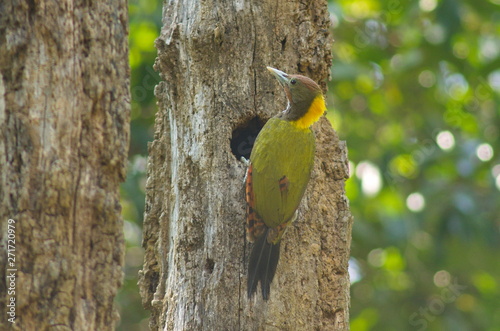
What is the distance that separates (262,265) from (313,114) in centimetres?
120

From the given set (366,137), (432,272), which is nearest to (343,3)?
(366,137)

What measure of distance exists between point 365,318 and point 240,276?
4.83 meters

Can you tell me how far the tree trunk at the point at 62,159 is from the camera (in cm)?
269

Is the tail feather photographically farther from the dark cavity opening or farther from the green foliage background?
the green foliage background

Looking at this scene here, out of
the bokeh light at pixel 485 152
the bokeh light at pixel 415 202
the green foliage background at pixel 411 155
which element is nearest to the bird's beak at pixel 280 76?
the green foliage background at pixel 411 155

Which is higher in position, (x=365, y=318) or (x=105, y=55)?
(x=105, y=55)

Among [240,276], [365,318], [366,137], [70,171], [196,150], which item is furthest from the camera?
[366,137]

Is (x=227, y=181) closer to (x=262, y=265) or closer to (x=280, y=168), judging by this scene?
(x=280, y=168)

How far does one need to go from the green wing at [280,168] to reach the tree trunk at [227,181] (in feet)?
0.38

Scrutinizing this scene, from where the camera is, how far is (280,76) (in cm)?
457

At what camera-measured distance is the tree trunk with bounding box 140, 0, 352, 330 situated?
4.23 m

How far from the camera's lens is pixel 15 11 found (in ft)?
9.20

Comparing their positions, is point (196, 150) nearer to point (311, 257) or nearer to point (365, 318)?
point (311, 257)

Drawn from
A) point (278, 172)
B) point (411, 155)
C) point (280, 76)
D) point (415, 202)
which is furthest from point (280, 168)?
point (415, 202)
